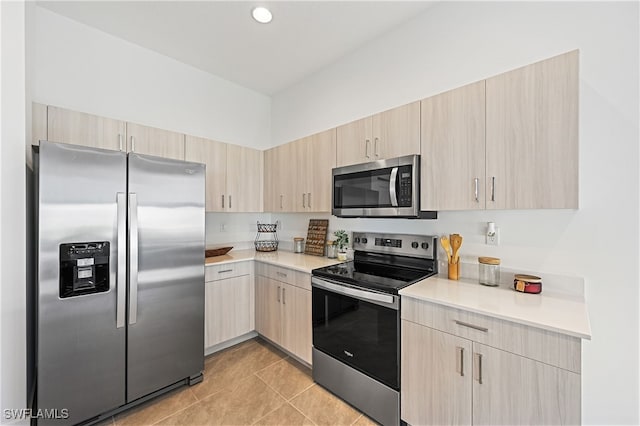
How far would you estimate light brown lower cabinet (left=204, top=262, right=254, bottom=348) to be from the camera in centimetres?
252

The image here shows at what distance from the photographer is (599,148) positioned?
1.46m

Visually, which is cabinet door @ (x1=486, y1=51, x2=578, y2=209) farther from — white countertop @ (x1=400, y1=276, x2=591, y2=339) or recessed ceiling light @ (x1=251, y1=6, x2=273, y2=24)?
recessed ceiling light @ (x1=251, y1=6, x2=273, y2=24)

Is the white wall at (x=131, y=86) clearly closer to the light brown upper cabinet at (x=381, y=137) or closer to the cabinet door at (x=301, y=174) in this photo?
the cabinet door at (x=301, y=174)

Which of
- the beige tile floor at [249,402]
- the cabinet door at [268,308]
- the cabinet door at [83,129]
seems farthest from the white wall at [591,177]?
the cabinet door at [83,129]

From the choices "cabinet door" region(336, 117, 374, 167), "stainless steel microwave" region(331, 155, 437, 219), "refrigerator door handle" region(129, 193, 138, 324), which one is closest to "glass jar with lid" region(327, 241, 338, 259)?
"stainless steel microwave" region(331, 155, 437, 219)

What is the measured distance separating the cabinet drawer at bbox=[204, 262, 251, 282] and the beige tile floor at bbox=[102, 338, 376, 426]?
31.5 inches

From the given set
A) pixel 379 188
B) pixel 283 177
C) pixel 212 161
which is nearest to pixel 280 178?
pixel 283 177

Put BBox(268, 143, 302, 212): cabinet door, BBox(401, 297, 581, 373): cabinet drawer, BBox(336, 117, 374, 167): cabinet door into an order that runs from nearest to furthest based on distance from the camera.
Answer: BBox(401, 297, 581, 373): cabinet drawer → BBox(336, 117, 374, 167): cabinet door → BBox(268, 143, 302, 212): cabinet door

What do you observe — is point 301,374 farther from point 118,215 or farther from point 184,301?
point 118,215

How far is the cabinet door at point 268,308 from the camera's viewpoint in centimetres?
258

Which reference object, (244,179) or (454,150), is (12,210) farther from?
(454,150)

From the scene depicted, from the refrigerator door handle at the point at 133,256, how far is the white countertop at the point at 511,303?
5.84 ft

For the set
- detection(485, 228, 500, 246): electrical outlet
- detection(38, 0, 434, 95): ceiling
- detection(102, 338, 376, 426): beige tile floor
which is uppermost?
detection(38, 0, 434, 95): ceiling

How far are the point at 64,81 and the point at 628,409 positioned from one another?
4.39 metres
